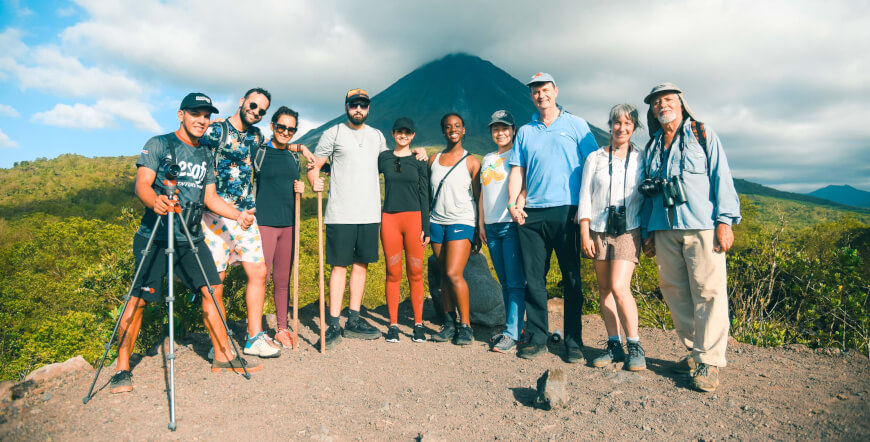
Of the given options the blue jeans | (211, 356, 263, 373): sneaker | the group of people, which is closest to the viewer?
the group of people

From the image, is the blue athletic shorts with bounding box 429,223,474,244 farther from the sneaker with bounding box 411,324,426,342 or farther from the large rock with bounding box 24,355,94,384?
the large rock with bounding box 24,355,94,384

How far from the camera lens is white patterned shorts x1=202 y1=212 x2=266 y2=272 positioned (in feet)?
13.5

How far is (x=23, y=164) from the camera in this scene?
91.4m

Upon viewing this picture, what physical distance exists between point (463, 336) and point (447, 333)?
25 centimetres

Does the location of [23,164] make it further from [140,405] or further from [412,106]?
[140,405]

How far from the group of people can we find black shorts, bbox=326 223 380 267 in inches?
0.6

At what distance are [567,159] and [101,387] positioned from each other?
4.31 m

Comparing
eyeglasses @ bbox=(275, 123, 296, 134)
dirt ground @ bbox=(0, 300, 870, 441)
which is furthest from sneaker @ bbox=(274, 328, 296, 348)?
eyeglasses @ bbox=(275, 123, 296, 134)

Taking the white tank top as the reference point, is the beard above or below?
above

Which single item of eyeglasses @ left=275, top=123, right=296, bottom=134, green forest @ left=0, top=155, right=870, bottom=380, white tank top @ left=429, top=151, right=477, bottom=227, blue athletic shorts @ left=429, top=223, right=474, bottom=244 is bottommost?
green forest @ left=0, top=155, right=870, bottom=380

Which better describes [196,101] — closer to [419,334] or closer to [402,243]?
[402,243]

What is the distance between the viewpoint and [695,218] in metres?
3.55

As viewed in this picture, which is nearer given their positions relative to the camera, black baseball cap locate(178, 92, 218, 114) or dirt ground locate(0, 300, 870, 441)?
dirt ground locate(0, 300, 870, 441)

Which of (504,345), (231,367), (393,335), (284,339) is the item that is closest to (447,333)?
(393,335)
